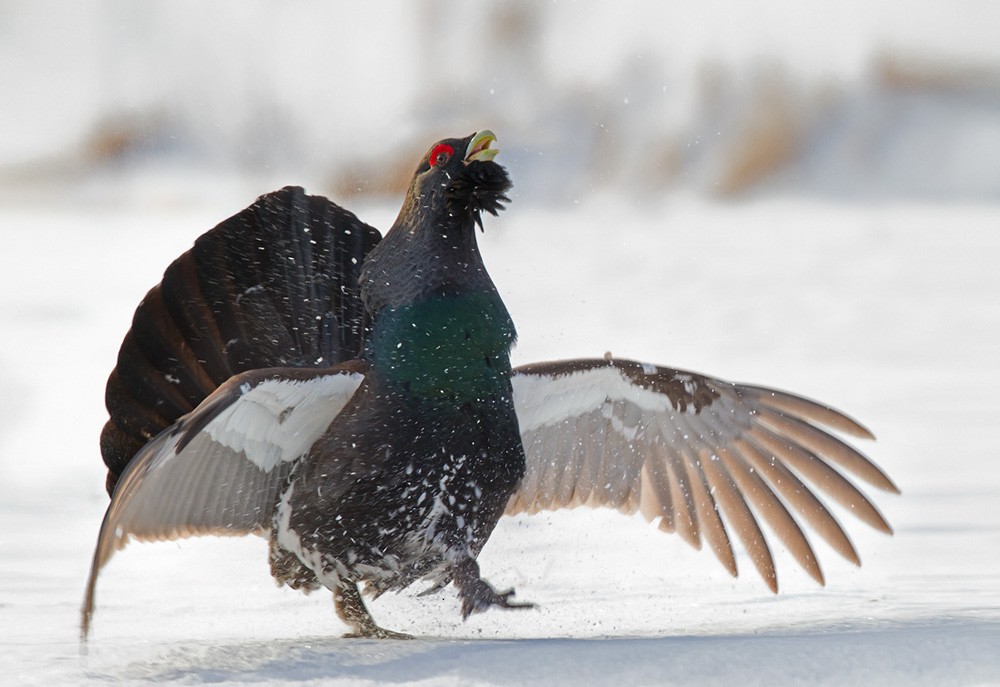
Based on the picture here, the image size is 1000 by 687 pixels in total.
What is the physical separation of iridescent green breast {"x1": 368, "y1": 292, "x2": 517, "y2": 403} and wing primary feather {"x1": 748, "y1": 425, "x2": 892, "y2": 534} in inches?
29.5

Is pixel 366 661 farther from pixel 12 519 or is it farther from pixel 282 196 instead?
pixel 12 519

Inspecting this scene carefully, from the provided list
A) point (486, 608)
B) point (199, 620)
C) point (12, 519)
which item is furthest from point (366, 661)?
point (12, 519)

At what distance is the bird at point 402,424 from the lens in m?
2.44

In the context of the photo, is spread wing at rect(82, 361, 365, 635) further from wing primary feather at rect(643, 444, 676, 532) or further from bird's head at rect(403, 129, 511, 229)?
wing primary feather at rect(643, 444, 676, 532)

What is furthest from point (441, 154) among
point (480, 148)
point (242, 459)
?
point (242, 459)

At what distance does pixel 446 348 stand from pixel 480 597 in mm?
506

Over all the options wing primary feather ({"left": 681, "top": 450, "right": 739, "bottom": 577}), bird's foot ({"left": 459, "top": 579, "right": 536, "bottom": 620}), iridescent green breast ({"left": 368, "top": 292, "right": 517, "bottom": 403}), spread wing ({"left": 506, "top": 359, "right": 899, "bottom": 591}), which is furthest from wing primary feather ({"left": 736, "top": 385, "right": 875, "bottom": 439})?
bird's foot ({"left": 459, "top": 579, "right": 536, "bottom": 620})

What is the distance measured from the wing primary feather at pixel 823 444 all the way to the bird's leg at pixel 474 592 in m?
0.85

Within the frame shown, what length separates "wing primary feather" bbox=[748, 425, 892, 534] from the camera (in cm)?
271

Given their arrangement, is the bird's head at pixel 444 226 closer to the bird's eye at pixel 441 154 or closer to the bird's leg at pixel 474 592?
the bird's eye at pixel 441 154

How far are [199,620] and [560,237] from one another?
4.52m

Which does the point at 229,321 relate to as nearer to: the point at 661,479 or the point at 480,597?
the point at 480,597

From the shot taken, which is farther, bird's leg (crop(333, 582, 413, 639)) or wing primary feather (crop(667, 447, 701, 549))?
wing primary feather (crop(667, 447, 701, 549))

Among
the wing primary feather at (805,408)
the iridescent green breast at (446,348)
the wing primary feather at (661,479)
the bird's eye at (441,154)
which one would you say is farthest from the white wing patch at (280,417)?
the wing primary feather at (805,408)
